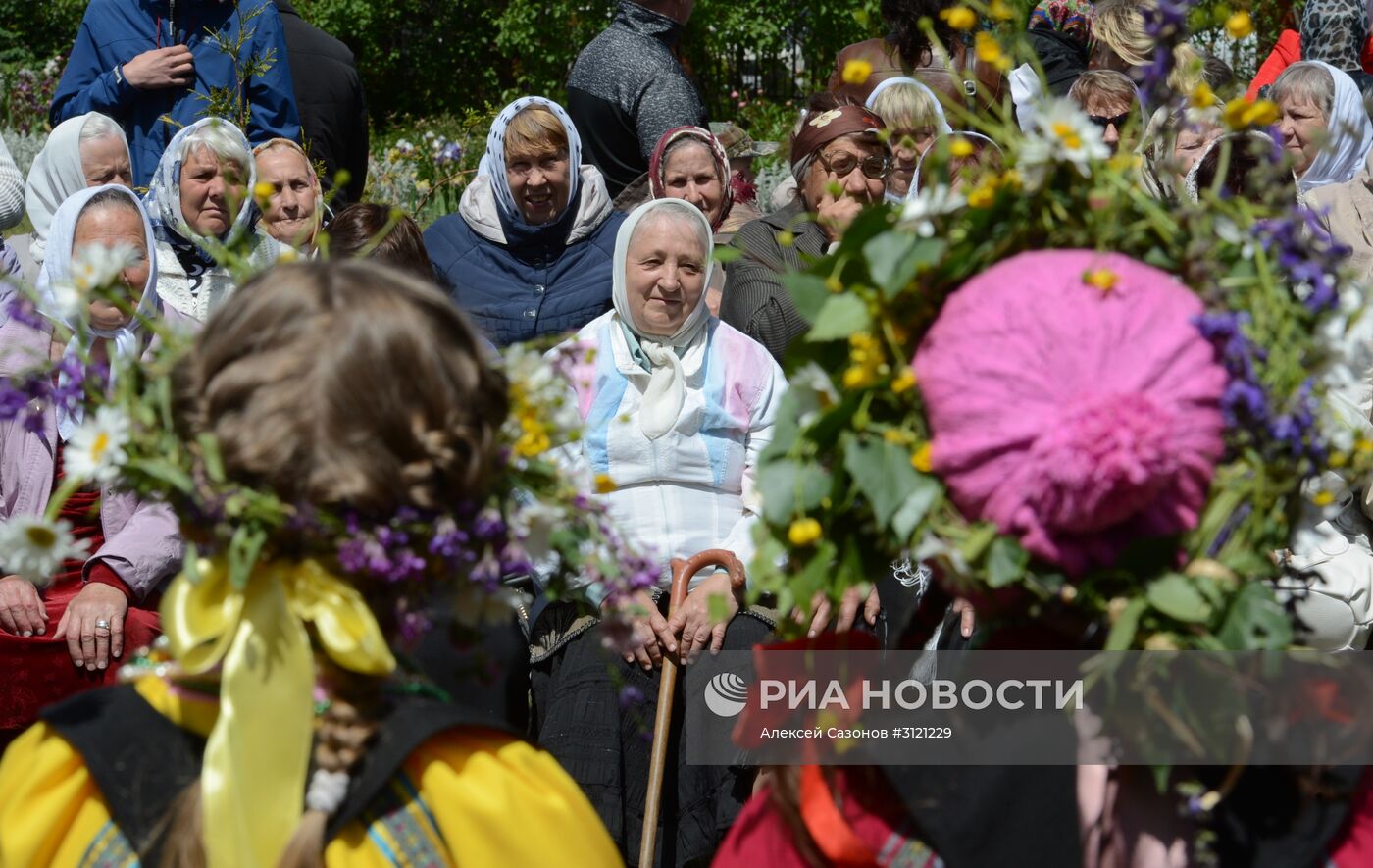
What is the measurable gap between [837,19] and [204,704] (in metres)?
→ 12.9

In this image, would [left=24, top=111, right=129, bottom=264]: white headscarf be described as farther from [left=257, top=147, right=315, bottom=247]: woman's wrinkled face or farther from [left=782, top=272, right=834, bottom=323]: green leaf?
[left=782, top=272, right=834, bottom=323]: green leaf

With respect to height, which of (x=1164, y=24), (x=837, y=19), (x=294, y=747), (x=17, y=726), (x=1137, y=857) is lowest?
(x=17, y=726)

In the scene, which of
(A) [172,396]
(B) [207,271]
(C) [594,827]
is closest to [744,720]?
(C) [594,827]

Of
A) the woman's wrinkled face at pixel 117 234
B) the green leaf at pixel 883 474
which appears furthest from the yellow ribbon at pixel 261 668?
the woman's wrinkled face at pixel 117 234

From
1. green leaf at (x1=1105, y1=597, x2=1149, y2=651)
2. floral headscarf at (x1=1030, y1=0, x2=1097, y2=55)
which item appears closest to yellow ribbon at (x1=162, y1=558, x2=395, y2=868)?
green leaf at (x1=1105, y1=597, x2=1149, y2=651)

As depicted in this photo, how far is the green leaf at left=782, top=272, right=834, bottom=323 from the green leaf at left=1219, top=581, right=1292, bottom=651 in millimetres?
595

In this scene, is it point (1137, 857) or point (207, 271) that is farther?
point (207, 271)

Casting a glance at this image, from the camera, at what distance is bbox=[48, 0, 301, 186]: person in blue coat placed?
5.65m

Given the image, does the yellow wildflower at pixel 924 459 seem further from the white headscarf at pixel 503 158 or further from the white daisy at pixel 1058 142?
the white headscarf at pixel 503 158

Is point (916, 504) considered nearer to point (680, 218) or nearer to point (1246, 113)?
point (1246, 113)

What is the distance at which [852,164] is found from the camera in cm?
493

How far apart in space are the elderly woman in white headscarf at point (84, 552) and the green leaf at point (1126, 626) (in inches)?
108

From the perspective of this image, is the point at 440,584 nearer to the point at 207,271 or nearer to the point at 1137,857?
the point at 1137,857

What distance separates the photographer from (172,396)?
5.87 ft
